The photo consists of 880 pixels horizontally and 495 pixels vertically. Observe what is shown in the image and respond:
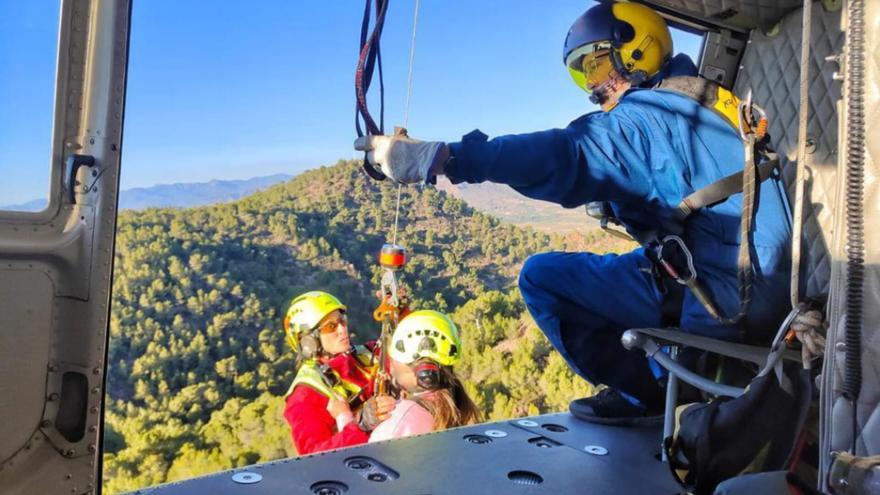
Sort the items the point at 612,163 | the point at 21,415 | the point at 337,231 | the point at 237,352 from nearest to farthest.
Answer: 1. the point at 21,415
2. the point at 612,163
3. the point at 237,352
4. the point at 337,231

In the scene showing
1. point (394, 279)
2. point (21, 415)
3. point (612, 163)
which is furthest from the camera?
point (394, 279)

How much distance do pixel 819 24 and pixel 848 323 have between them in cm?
207

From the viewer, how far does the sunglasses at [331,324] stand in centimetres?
547

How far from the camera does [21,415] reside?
59.1 inches

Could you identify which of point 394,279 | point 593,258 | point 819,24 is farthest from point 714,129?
point 394,279

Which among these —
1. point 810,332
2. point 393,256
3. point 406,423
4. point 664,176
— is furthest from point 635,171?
point 406,423

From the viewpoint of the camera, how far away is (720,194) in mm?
2338

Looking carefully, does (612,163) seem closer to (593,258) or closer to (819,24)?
(593,258)

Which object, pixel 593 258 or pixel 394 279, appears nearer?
pixel 593 258

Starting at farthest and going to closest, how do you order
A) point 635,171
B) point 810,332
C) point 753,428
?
point 635,171 < point 753,428 < point 810,332

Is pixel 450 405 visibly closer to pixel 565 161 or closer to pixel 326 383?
pixel 326 383

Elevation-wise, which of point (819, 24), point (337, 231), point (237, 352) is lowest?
point (237, 352)

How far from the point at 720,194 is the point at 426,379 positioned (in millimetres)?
2365

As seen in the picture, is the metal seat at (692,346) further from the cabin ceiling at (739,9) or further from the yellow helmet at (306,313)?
→ the yellow helmet at (306,313)
